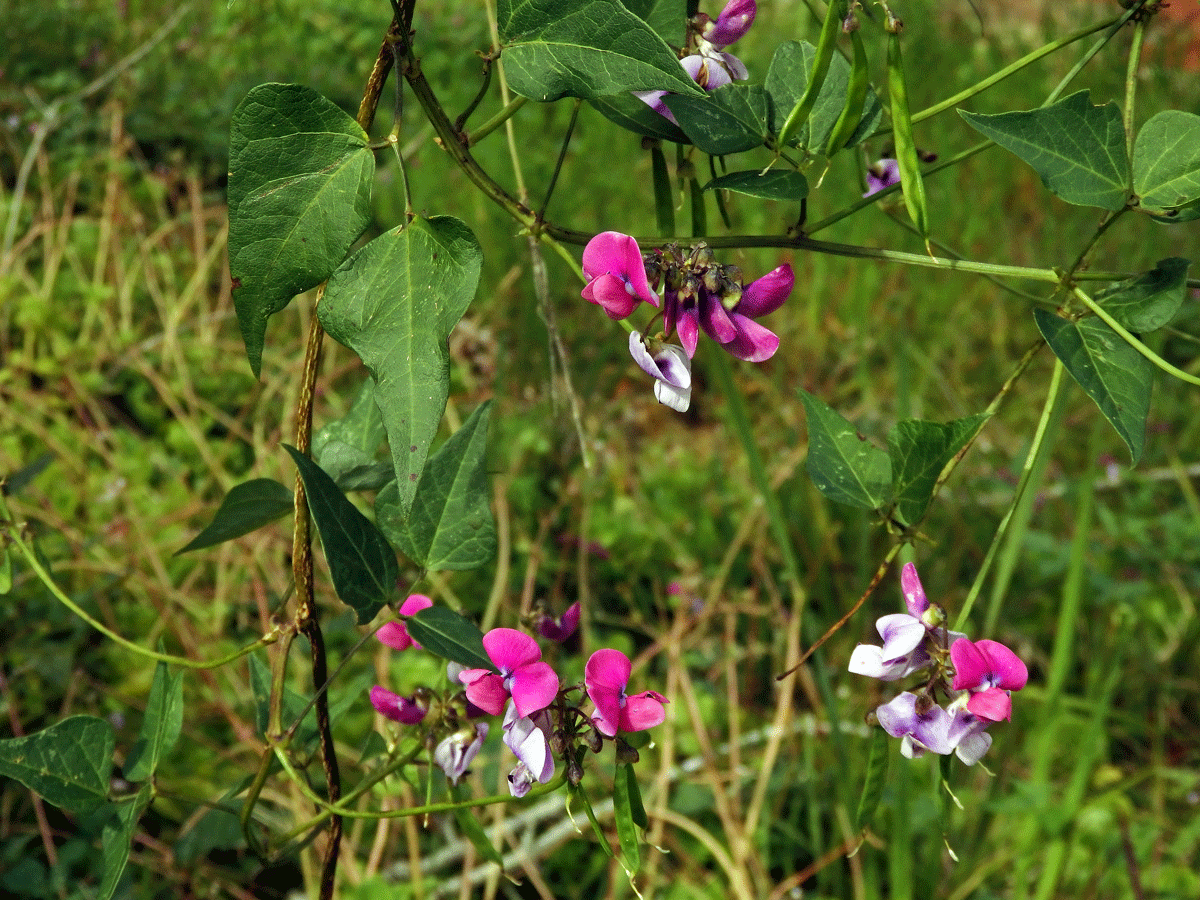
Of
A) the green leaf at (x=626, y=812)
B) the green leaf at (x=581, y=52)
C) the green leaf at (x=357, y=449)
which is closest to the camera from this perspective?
the green leaf at (x=581, y=52)

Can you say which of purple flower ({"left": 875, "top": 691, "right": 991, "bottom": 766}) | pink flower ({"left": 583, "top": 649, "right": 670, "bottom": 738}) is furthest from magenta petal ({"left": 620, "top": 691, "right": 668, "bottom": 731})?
purple flower ({"left": 875, "top": 691, "right": 991, "bottom": 766})

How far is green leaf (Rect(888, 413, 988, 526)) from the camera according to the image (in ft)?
1.77

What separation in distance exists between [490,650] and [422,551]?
13cm

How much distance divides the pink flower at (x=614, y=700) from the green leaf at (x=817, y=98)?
0.92ft

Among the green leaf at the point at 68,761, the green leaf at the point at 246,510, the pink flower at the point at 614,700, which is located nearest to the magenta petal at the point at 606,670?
the pink flower at the point at 614,700

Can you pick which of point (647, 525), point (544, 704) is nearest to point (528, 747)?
point (544, 704)

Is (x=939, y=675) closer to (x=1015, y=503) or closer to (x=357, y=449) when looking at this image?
(x=1015, y=503)

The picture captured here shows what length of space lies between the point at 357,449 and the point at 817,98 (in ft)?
1.12

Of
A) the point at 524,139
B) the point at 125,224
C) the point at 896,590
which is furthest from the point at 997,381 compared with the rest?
the point at 125,224

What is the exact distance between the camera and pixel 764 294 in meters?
0.49

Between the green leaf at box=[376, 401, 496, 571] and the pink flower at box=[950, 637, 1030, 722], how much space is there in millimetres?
255

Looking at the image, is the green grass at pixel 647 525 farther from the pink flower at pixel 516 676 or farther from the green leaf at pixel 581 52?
the green leaf at pixel 581 52

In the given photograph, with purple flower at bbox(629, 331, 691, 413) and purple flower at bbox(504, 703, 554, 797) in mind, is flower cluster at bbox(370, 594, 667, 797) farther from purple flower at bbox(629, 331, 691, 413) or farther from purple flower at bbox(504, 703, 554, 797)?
purple flower at bbox(629, 331, 691, 413)

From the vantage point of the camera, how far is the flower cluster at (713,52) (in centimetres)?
52
